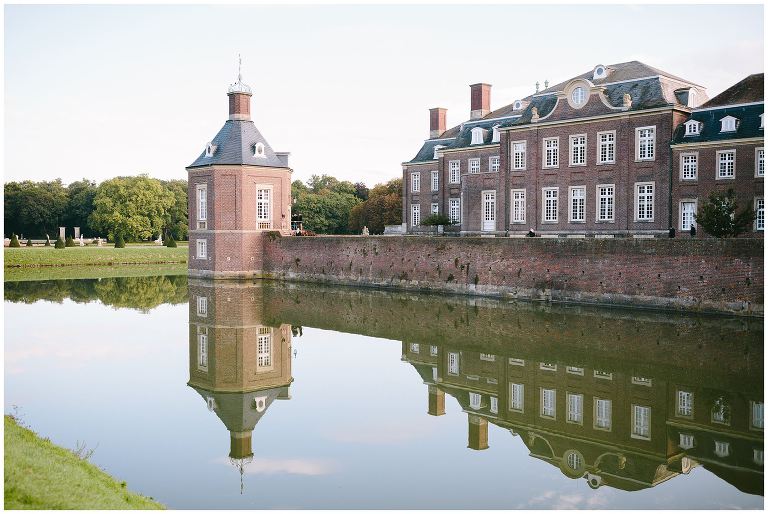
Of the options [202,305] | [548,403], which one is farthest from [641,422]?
[202,305]

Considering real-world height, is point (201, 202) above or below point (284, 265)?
above

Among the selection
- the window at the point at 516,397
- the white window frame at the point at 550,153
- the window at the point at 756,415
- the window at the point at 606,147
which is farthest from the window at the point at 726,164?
the window at the point at 516,397

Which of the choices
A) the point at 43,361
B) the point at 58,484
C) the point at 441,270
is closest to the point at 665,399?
the point at 58,484

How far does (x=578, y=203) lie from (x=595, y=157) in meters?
1.94

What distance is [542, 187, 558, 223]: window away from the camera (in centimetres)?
2919

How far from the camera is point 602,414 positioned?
1020 centimetres

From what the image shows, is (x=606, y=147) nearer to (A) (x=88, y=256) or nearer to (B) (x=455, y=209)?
(B) (x=455, y=209)

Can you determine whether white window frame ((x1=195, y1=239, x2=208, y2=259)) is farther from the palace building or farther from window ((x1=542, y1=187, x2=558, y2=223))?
window ((x1=542, y1=187, x2=558, y2=223))

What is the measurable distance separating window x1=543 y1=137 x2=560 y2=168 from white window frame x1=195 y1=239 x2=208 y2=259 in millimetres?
15877

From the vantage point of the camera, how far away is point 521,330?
56.3 ft

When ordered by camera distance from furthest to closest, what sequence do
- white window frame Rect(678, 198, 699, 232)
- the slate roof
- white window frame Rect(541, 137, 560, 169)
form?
the slate roof < white window frame Rect(541, 137, 560, 169) < white window frame Rect(678, 198, 699, 232)

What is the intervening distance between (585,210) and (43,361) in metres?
21.0

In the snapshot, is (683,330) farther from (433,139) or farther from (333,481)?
(433,139)

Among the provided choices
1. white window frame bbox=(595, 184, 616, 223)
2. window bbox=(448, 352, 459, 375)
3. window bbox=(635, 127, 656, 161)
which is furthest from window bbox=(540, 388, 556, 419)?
window bbox=(635, 127, 656, 161)
